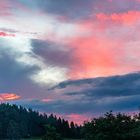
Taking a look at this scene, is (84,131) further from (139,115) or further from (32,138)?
(32,138)

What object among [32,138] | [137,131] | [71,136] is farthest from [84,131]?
[32,138]

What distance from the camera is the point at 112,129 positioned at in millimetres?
49719

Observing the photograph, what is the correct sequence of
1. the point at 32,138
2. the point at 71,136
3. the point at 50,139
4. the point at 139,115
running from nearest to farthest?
the point at 50,139
the point at 139,115
the point at 71,136
the point at 32,138

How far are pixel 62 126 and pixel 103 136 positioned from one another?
121 metres

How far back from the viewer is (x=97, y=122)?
1977 inches

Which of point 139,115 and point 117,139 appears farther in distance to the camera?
point 139,115

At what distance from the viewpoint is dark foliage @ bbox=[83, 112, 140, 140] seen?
49.4m

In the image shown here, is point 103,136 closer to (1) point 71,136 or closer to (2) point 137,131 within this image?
(2) point 137,131

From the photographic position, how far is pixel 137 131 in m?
49.5

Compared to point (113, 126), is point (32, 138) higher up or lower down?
higher up

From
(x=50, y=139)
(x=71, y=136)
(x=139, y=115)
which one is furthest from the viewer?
(x=71, y=136)

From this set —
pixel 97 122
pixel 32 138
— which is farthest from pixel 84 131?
pixel 32 138

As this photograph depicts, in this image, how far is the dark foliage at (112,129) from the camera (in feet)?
162

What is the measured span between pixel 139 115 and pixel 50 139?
40.9 feet
